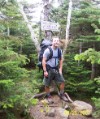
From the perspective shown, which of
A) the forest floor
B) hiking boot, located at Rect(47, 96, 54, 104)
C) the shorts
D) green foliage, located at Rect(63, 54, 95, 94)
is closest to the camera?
the forest floor

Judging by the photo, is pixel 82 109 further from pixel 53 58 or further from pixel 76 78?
pixel 53 58

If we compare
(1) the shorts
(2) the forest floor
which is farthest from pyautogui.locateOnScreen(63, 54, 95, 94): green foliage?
(1) the shorts

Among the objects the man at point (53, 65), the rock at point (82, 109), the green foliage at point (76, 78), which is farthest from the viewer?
the green foliage at point (76, 78)

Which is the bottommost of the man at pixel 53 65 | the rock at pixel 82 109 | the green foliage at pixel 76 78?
the rock at pixel 82 109

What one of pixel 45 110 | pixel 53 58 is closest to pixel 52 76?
pixel 53 58

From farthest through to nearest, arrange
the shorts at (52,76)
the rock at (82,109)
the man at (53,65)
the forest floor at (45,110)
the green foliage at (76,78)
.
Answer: the green foliage at (76,78) < the rock at (82,109) < the shorts at (52,76) < the man at (53,65) < the forest floor at (45,110)

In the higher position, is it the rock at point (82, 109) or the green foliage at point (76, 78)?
the green foliage at point (76, 78)

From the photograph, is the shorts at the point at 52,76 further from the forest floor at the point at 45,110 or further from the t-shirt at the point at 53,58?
the forest floor at the point at 45,110

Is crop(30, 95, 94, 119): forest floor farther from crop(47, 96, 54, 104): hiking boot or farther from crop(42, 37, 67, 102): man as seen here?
crop(42, 37, 67, 102): man

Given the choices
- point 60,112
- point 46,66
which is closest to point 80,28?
point 46,66

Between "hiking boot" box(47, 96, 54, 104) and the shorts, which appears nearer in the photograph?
the shorts

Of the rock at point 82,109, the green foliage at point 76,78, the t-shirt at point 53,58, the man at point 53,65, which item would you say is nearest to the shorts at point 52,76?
the man at point 53,65

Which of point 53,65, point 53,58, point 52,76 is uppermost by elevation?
point 53,58

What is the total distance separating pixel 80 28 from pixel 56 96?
3599 mm
